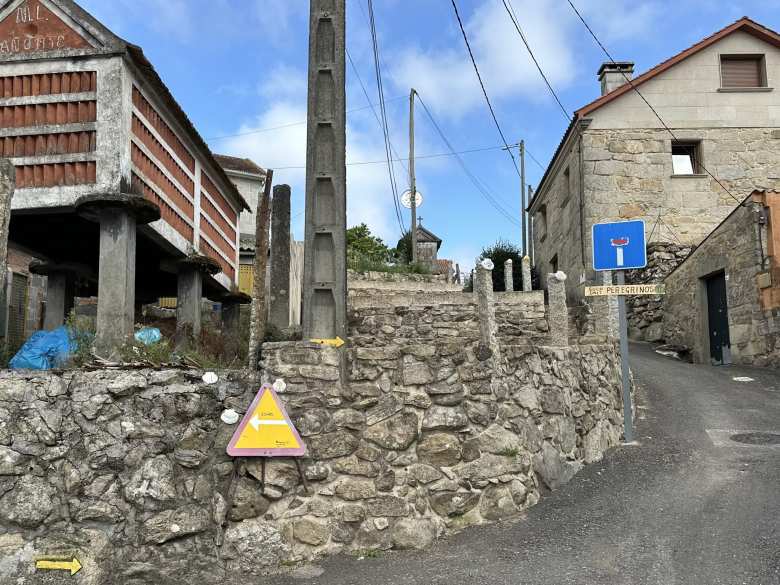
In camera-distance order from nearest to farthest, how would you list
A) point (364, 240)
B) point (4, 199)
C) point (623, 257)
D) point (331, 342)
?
point (331, 342) → point (4, 199) → point (623, 257) → point (364, 240)

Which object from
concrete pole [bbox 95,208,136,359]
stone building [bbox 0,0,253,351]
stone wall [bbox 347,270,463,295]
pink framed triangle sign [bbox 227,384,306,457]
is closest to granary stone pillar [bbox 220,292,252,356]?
stone wall [bbox 347,270,463,295]

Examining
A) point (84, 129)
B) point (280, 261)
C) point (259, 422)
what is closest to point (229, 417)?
point (259, 422)

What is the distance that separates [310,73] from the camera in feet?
18.3

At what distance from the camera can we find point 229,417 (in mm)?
4699

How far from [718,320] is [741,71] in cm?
943

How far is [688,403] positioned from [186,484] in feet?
23.4

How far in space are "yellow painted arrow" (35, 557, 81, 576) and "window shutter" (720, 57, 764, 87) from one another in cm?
1974

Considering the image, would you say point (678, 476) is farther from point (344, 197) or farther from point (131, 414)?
point (131, 414)

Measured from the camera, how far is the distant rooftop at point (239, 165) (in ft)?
78.4

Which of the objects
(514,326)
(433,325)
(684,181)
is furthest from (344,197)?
(684,181)

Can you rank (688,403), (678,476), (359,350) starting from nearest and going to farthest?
(359,350), (678,476), (688,403)

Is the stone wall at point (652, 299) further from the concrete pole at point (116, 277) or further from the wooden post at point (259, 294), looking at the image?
the concrete pole at point (116, 277)

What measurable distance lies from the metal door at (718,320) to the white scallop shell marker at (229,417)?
1076cm

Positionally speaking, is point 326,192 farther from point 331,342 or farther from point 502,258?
point 502,258
